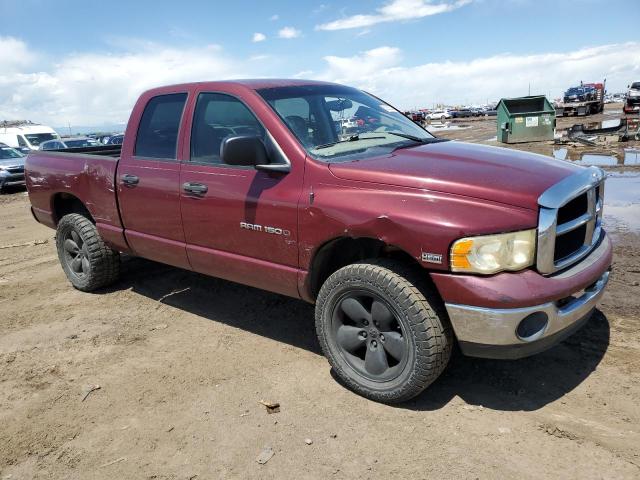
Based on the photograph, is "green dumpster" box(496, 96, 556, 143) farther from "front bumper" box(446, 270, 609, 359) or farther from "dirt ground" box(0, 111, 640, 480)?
"front bumper" box(446, 270, 609, 359)

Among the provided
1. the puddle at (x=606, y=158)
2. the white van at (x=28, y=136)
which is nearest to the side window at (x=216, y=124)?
the puddle at (x=606, y=158)

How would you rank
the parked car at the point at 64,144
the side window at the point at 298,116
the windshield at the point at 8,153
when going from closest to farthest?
the side window at the point at 298,116
the windshield at the point at 8,153
the parked car at the point at 64,144

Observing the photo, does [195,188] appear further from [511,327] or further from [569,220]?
[569,220]

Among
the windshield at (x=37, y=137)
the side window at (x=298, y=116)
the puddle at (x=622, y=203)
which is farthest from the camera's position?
the windshield at (x=37, y=137)

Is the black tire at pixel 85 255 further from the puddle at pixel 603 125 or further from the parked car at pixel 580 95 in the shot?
the parked car at pixel 580 95

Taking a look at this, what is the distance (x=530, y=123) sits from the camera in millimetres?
18188

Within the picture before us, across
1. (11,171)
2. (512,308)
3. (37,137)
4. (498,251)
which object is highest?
(37,137)

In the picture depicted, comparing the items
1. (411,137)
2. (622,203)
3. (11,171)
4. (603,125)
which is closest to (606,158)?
(622,203)

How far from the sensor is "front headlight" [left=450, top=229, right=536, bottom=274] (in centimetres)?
267

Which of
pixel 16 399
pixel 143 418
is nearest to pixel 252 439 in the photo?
pixel 143 418

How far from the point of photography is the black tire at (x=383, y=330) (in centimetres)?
288

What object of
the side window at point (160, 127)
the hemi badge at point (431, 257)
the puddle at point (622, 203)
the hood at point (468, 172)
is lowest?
the puddle at point (622, 203)

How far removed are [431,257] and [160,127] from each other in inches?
107

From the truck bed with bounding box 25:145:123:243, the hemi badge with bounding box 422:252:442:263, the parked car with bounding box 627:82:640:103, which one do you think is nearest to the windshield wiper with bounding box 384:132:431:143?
the hemi badge with bounding box 422:252:442:263
